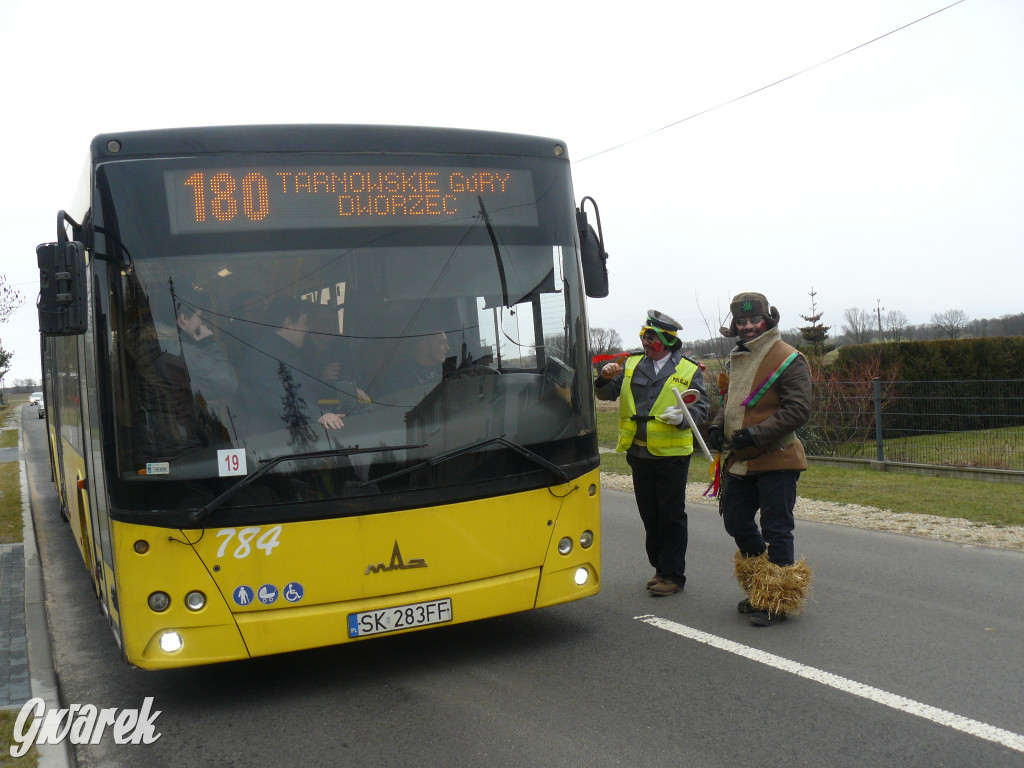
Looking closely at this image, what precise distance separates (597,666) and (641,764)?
4.38ft

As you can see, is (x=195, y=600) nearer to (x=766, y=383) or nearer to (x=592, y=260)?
(x=592, y=260)

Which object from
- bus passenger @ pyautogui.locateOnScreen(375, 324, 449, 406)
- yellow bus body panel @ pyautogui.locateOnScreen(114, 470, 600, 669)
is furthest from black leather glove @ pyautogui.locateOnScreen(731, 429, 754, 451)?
bus passenger @ pyautogui.locateOnScreen(375, 324, 449, 406)

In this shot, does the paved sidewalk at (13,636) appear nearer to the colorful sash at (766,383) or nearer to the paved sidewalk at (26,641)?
the paved sidewalk at (26,641)

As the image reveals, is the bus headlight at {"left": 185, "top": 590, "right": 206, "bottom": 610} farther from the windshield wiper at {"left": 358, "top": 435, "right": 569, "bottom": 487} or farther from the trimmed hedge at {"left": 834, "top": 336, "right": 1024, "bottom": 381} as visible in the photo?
the trimmed hedge at {"left": 834, "top": 336, "right": 1024, "bottom": 381}

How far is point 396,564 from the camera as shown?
496 cm

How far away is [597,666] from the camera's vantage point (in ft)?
17.2

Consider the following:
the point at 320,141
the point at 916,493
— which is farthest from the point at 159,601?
the point at 916,493

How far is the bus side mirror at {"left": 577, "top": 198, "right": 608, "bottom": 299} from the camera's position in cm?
591

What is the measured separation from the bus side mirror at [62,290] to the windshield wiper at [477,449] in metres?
1.60

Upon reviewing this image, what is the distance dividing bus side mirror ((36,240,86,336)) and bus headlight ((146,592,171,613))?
4.33 feet

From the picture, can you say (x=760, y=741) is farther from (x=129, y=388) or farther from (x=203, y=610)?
(x=129, y=388)

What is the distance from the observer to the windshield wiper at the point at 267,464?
4.62 meters

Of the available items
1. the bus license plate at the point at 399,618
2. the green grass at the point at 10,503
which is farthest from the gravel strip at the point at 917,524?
the green grass at the point at 10,503

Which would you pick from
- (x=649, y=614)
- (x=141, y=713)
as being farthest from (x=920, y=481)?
(x=141, y=713)
